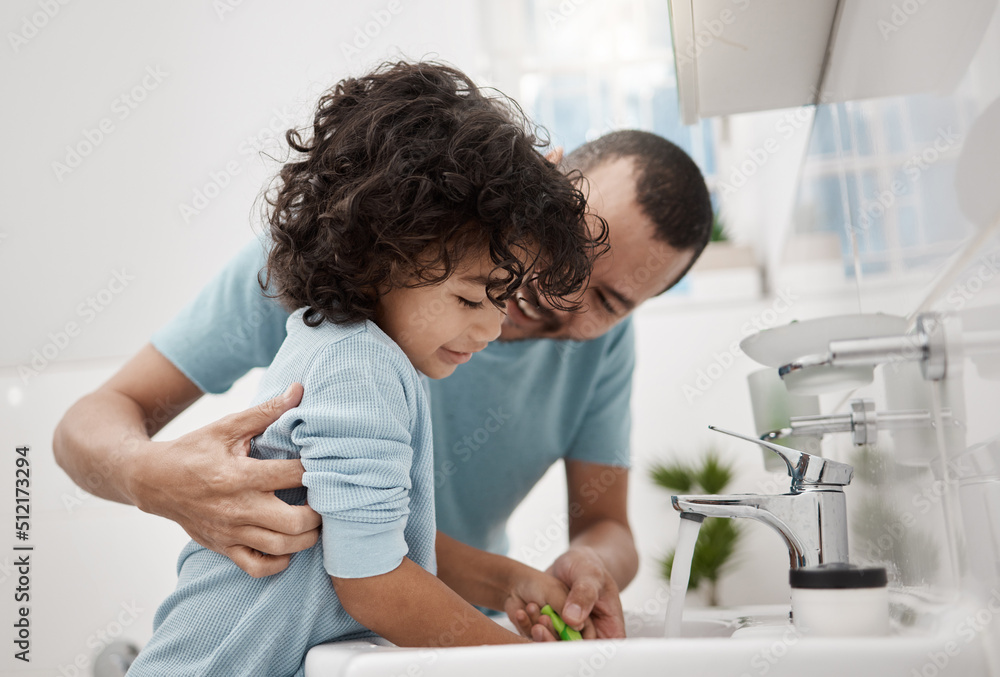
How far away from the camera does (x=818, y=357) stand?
627mm

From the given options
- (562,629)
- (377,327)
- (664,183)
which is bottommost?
(562,629)

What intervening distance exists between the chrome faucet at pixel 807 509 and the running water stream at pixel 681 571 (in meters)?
0.04

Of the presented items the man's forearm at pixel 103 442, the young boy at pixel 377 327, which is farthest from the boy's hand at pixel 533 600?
the man's forearm at pixel 103 442

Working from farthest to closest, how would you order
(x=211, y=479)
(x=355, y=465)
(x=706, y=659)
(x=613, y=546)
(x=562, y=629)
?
(x=613, y=546), (x=562, y=629), (x=211, y=479), (x=355, y=465), (x=706, y=659)

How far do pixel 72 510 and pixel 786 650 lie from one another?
1.86 m

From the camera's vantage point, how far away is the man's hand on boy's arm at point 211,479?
598 millimetres

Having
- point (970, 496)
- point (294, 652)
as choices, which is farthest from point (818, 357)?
point (294, 652)

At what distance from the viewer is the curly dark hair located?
2.10 feet

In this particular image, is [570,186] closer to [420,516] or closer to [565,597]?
[420,516]

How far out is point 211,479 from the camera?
65 cm

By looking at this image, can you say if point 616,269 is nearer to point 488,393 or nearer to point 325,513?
point 488,393

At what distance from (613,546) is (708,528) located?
1.62 metres

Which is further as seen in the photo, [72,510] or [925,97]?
[72,510]

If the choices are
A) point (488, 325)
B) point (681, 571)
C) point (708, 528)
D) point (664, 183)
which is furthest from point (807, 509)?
point (708, 528)
